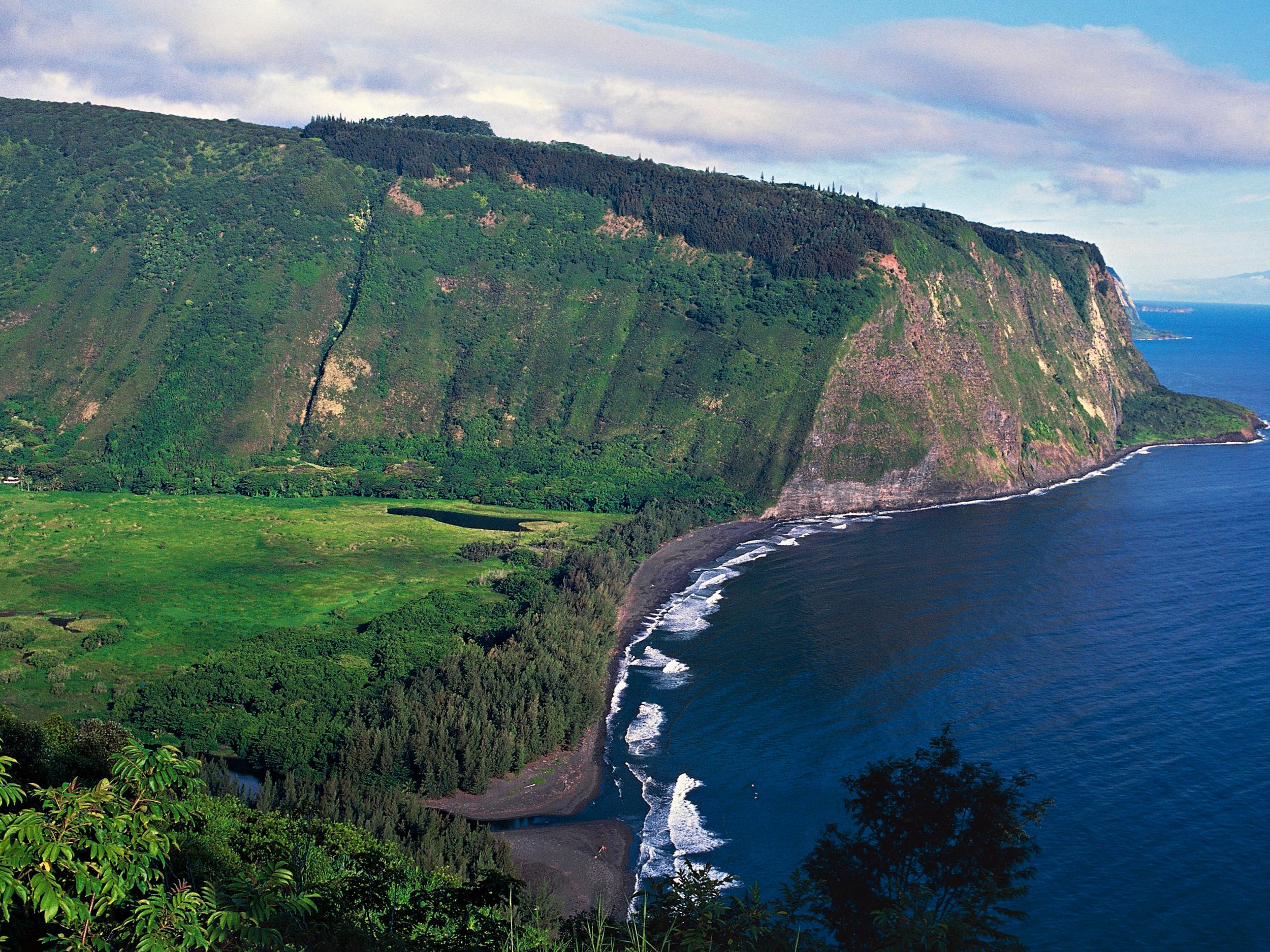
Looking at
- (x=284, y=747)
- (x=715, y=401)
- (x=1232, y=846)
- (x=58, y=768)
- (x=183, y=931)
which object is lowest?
(x=284, y=747)

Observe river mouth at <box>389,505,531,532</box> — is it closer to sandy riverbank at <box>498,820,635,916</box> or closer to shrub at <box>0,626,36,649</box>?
shrub at <box>0,626,36,649</box>

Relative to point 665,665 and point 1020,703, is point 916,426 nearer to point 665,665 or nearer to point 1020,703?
point 665,665

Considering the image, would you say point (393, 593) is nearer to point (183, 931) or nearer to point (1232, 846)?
point (1232, 846)

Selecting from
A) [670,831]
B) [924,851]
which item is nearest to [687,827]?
[670,831]

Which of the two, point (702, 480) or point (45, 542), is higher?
point (702, 480)

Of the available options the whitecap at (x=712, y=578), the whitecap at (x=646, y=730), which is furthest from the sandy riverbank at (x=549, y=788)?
the whitecap at (x=712, y=578)

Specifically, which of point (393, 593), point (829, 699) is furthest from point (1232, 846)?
point (393, 593)
